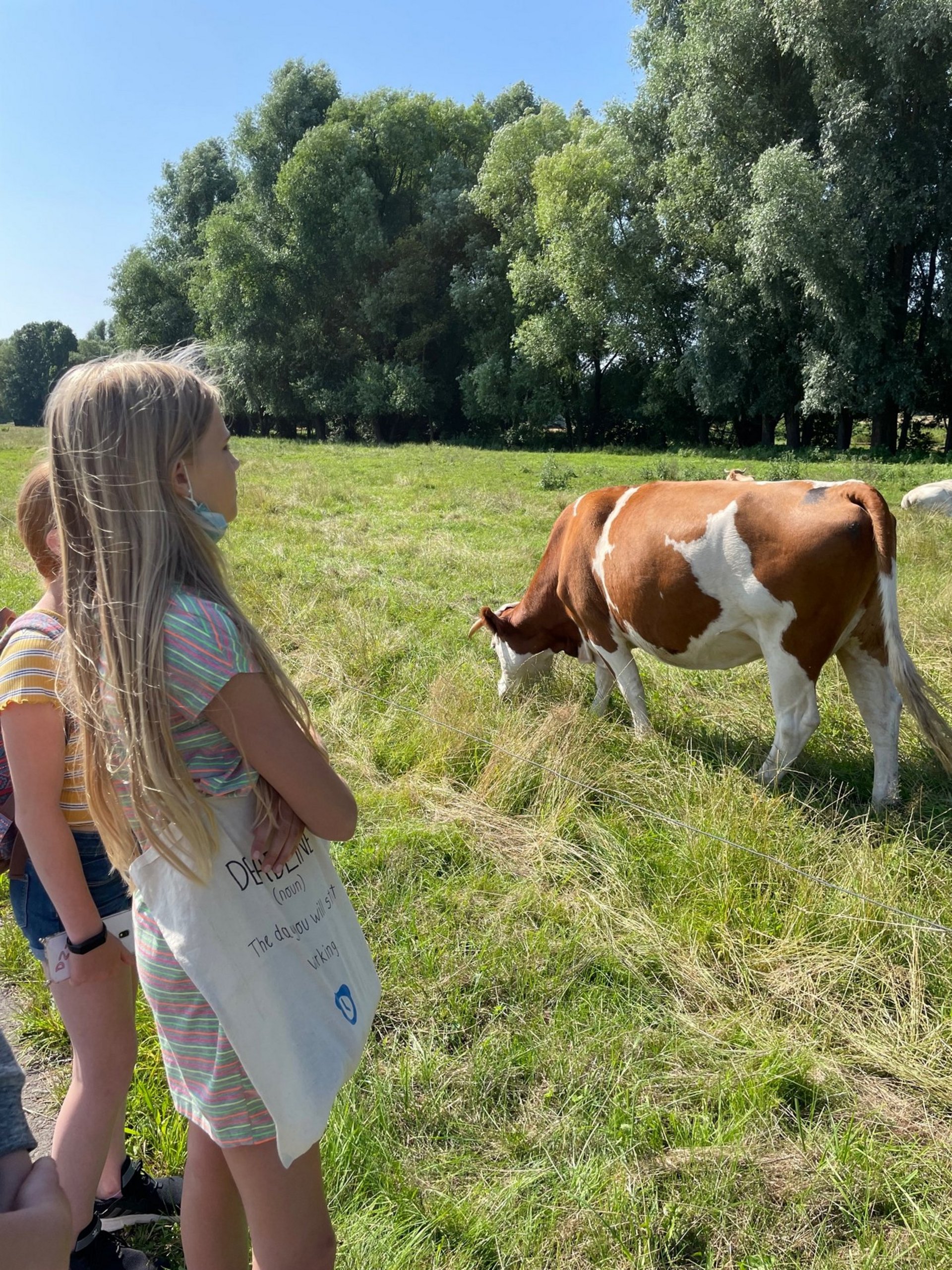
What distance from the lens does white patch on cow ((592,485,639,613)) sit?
5320mm

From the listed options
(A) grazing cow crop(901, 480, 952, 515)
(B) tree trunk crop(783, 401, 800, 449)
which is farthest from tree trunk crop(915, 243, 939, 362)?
(A) grazing cow crop(901, 480, 952, 515)

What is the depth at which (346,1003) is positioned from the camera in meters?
1.52

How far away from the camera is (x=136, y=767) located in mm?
1426

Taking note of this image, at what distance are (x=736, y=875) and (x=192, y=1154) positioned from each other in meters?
2.51

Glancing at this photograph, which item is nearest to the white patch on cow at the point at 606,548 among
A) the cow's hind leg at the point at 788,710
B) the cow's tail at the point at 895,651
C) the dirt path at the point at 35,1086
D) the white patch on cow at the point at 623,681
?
the white patch on cow at the point at 623,681

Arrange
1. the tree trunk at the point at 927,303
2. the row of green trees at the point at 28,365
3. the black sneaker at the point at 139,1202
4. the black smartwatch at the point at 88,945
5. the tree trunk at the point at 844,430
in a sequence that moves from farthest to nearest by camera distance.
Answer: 1. the row of green trees at the point at 28,365
2. the tree trunk at the point at 844,430
3. the tree trunk at the point at 927,303
4. the black sneaker at the point at 139,1202
5. the black smartwatch at the point at 88,945

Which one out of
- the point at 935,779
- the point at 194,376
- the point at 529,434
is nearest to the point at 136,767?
the point at 194,376

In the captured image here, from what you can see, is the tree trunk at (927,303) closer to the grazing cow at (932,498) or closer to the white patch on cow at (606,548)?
the grazing cow at (932,498)

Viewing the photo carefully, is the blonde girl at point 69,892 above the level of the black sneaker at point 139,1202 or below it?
above

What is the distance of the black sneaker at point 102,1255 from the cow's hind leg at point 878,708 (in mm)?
3653

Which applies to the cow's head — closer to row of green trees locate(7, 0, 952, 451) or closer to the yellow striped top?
the yellow striped top

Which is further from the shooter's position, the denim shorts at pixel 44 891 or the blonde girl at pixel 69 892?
the denim shorts at pixel 44 891

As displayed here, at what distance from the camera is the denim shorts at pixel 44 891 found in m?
1.88

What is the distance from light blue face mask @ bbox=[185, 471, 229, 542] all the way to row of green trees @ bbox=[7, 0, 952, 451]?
22.3m
